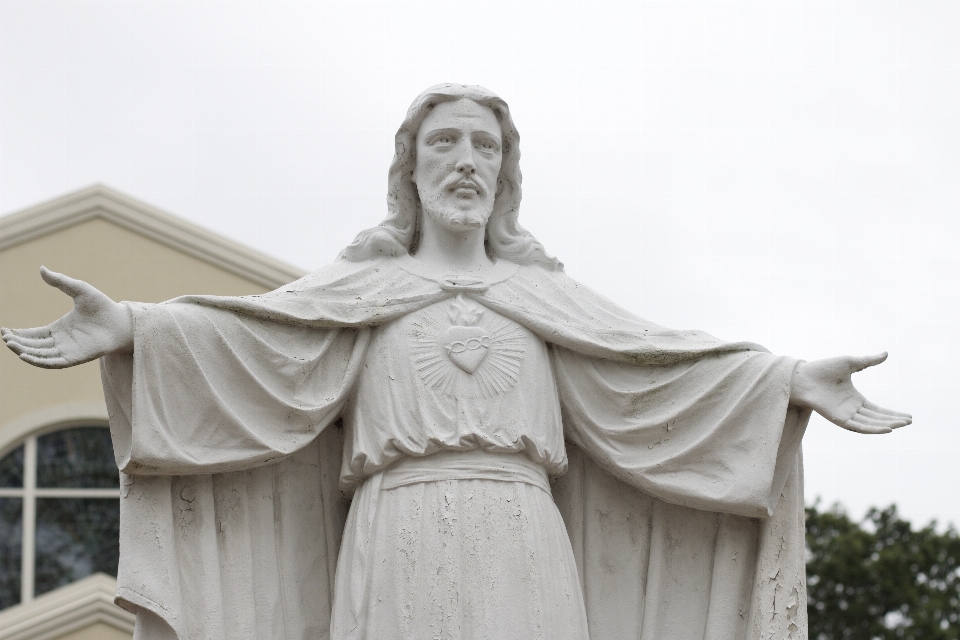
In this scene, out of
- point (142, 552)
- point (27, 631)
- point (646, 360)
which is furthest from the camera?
point (27, 631)

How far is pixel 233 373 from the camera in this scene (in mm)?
10086

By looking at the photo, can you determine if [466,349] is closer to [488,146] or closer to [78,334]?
[488,146]

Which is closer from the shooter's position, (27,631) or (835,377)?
(835,377)

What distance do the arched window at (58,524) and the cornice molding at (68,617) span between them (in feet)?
13.4

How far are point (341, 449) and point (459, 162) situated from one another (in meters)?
1.54

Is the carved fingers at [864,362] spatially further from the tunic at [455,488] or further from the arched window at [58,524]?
the arched window at [58,524]

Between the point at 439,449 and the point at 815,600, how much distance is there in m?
24.9

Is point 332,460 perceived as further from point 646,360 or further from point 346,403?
point 646,360

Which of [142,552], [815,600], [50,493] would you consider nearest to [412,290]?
[142,552]

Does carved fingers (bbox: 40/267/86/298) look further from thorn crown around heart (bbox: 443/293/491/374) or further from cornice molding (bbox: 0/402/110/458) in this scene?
cornice molding (bbox: 0/402/110/458)

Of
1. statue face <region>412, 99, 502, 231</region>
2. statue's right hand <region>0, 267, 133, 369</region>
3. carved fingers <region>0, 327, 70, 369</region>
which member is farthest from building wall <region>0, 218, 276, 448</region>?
carved fingers <region>0, 327, 70, 369</region>

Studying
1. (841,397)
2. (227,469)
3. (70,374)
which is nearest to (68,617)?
(70,374)

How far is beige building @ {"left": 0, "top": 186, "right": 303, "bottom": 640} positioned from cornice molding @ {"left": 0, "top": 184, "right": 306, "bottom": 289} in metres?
0.02

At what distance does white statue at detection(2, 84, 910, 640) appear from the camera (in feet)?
32.0
